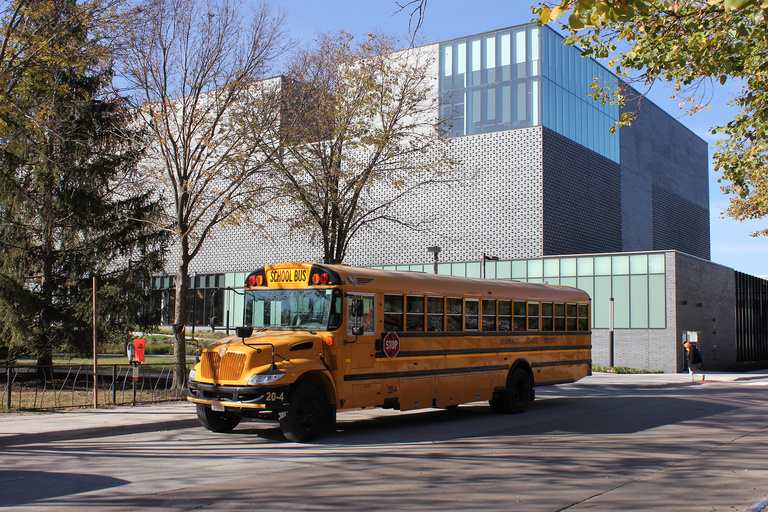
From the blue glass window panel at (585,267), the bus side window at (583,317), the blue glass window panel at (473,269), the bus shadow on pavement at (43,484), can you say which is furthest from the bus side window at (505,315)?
the blue glass window panel at (473,269)

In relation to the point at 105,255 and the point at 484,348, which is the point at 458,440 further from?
the point at 105,255

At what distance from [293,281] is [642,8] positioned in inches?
313

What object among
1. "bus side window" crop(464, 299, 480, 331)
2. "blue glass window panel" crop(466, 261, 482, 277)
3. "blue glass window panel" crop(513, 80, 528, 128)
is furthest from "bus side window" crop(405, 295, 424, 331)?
"blue glass window panel" crop(513, 80, 528, 128)

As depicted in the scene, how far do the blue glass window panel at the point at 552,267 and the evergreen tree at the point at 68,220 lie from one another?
23.5 meters

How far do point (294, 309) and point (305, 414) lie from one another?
6.69 feet

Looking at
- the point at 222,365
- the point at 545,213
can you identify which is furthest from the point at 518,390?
the point at 545,213

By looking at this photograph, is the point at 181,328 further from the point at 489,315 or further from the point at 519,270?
the point at 519,270

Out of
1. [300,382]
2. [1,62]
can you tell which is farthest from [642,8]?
[1,62]

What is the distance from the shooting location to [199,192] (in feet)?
61.9

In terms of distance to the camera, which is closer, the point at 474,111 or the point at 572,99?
the point at 474,111

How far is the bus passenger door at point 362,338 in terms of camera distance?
1234 cm

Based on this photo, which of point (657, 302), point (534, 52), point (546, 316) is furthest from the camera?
point (534, 52)

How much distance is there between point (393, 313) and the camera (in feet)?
44.2

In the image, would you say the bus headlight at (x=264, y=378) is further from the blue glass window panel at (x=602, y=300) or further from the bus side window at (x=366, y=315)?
the blue glass window panel at (x=602, y=300)
